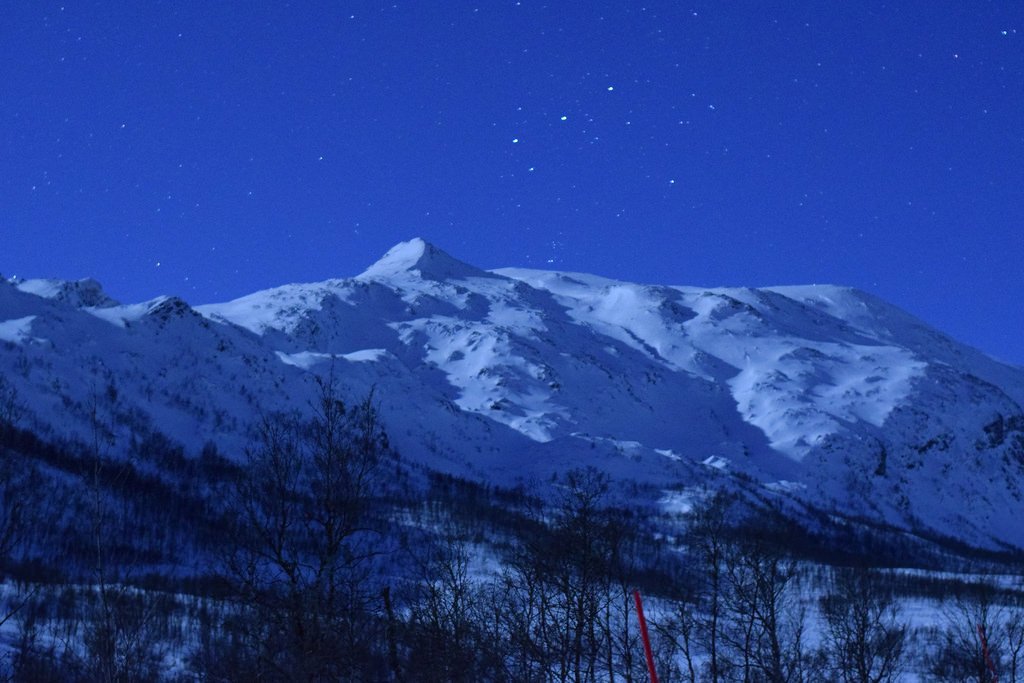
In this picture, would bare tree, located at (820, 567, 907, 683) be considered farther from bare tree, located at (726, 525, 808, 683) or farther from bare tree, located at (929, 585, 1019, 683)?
bare tree, located at (929, 585, 1019, 683)

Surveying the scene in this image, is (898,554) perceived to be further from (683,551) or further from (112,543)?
(112,543)

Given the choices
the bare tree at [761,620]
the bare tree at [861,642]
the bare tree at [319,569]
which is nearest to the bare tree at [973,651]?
the bare tree at [861,642]

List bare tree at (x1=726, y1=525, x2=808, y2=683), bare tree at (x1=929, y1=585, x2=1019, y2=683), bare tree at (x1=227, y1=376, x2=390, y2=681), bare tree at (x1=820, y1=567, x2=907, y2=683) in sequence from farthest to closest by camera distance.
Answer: bare tree at (x1=820, y1=567, x2=907, y2=683) → bare tree at (x1=726, y1=525, x2=808, y2=683) → bare tree at (x1=929, y1=585, x2=1019, y2=683) → bare tree at (x1=227, y1=376, x2=390, y2=681)

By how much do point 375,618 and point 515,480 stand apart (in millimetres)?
180758

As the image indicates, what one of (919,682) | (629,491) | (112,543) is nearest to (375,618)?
(919,682)

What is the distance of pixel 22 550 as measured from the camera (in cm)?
10875

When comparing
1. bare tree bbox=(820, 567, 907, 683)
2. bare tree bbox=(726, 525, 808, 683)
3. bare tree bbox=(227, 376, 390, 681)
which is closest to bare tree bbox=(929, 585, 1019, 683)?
bare tree bbox=(820, 567, 907, 683)

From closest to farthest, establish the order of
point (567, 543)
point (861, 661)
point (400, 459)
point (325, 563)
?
point (325, 563), point (567, 543), point (861, 661), point (400, 459)

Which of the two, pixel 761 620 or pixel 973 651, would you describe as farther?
pixel 973 651

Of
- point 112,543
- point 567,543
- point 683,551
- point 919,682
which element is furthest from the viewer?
point 683,551

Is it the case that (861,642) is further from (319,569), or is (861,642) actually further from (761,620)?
(319,569)

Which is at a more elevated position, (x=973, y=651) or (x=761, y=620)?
(x=761, y=620)

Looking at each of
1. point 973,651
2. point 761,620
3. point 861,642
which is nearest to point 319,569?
point 761,620

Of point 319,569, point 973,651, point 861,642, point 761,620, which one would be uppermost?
point 319,569
